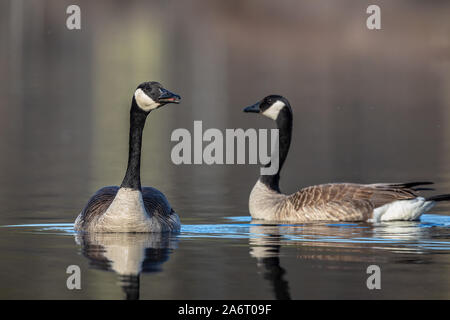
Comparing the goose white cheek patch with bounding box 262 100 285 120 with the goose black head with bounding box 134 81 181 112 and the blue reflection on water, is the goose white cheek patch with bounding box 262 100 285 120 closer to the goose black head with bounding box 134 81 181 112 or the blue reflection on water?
the blue reflection on water

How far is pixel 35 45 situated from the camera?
86.5 metres

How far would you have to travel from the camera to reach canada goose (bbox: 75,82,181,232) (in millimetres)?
14695

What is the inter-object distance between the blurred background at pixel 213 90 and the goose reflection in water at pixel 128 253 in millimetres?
2294

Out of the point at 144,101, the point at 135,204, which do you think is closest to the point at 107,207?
the point at 135,204

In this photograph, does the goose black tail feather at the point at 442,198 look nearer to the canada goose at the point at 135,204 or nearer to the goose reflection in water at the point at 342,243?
the goose reflection in water at the point at 342,243

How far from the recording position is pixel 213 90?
5075 centimetres

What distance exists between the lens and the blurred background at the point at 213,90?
22.6 m

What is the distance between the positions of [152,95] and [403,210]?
455 cm

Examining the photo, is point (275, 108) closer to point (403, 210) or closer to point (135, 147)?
point (403, 210)

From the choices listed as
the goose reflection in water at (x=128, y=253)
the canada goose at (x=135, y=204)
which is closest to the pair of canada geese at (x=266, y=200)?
the canada goose at (x=135, y=204)

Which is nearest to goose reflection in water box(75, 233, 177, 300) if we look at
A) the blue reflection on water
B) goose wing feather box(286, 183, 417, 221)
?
the blue reflection on water

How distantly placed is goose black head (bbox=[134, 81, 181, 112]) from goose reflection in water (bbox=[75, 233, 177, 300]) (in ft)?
5.68
